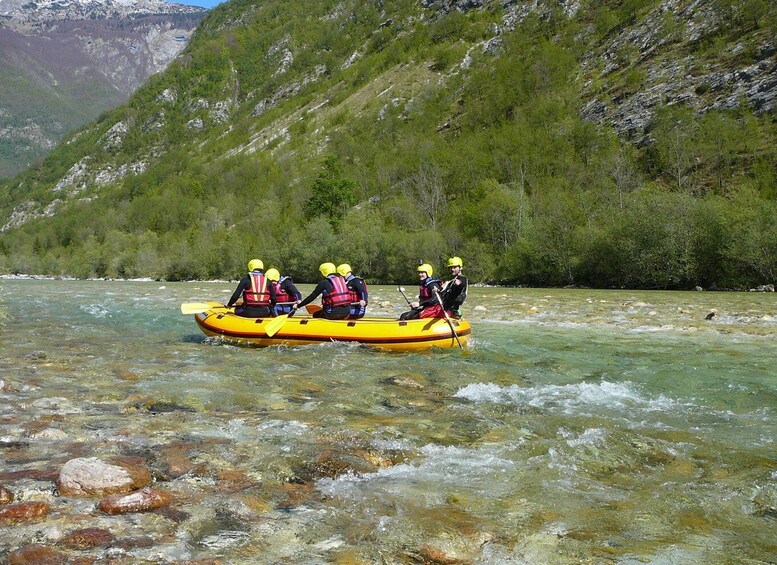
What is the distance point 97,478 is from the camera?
13.1 ft

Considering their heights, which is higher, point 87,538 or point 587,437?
point 87,538

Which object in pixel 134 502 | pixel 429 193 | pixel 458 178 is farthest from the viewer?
pixel 458 178

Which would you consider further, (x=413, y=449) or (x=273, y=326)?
(x=273, y=326)

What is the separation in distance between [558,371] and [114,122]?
204m

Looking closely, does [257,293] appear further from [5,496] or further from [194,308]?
[5,496]

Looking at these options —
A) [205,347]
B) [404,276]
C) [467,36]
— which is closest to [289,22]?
[467,36]

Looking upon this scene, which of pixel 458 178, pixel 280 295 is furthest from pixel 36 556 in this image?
pixel 458 178

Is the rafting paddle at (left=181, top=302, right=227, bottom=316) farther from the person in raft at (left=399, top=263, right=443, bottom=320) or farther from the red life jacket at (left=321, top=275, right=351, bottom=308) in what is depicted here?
the person in raft at (left=399, top=263, right=443, bottom=320)

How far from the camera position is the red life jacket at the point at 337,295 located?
1221 centimetres

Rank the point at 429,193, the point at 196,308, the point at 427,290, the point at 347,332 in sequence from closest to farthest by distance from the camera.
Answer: the point at 347,332 < the point at 427,290 < the point at 196,308 < the point at 429,193

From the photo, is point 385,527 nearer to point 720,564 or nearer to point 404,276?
point 720,564

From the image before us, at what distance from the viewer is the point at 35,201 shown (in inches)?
6255

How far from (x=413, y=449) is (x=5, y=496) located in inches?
126

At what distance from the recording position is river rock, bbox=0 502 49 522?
3.48m
